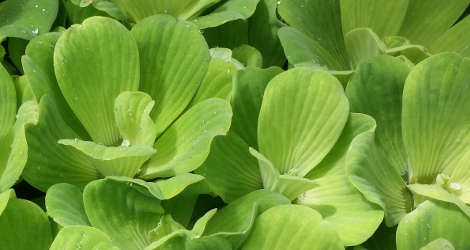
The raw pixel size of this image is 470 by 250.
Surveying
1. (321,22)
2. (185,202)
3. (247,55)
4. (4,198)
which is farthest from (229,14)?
(4,198)

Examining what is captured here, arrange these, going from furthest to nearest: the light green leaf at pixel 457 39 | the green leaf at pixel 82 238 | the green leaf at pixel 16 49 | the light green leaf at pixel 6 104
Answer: the light green leaf at pixel 457 39
the green leaf at pixel 16 49
the light green leaf at pixel 6 104
the green leaf at pixel 82 238

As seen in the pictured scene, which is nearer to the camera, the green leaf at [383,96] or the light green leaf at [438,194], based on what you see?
the light green leaf at [438,194]

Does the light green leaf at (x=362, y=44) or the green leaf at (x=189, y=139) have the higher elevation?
the light green leaf at (x=362, y=44)

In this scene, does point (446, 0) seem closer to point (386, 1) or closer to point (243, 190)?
point (386, 1)

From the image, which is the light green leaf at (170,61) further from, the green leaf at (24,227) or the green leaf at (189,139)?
the green leaf at (24,227)

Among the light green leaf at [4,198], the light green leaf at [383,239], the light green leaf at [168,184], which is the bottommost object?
the light green leaf at [383,239]

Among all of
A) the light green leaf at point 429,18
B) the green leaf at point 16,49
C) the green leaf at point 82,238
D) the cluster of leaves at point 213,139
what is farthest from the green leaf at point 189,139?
the light green leaf at point 429,18

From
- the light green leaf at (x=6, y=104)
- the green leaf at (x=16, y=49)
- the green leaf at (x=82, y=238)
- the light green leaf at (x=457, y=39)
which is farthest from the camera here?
the light green leaf at (x=457, y=39)

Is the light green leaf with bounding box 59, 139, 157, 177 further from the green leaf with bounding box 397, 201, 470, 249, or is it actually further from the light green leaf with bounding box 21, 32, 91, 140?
the green leaf with bounding box 397, 201, 470, 249

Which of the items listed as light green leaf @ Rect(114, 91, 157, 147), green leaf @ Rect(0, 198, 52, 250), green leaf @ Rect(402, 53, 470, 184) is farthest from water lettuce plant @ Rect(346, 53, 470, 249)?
green leaf @ Rect(0, 198, 52, 250)
